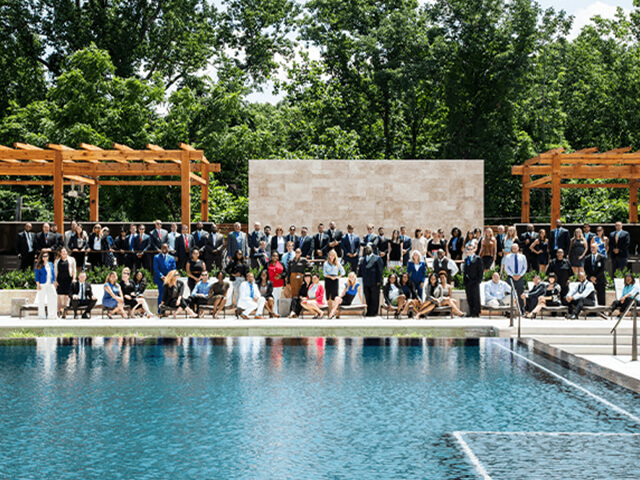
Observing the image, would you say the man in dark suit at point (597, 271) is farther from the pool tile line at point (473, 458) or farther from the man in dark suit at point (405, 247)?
the pool tile line at point (473, 458)

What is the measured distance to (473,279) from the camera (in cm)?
1816

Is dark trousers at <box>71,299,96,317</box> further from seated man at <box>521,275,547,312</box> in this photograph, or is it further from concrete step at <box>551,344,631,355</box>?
concrete step at <box>551,344,631,355</box>

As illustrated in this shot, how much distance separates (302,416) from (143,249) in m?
12.6

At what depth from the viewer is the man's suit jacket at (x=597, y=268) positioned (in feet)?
61.2

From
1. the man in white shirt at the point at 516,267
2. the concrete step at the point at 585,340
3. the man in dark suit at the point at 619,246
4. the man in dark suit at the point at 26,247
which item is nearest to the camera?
the concrete step at the point at 585,340

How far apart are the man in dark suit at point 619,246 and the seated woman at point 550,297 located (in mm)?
2942

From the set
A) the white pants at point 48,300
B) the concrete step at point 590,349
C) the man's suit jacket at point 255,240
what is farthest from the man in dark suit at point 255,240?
the concrete step at point 590,349

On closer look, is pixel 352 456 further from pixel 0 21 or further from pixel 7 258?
pixel 0 21

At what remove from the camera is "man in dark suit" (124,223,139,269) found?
20.3 metres

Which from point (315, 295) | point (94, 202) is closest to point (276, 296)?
point (315, 295)

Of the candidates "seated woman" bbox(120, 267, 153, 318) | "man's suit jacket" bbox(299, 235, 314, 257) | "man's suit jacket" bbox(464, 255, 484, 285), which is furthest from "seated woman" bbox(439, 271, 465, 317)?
"seated woman" bbox(120, 267, 153, 318)

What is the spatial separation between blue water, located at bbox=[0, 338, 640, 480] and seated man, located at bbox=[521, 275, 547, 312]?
5275 millimetres

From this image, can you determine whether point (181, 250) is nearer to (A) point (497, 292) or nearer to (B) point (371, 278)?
(B) point (371, 278)

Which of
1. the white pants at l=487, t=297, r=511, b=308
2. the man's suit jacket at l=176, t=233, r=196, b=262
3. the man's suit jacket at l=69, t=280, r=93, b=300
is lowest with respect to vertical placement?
the white pants at l=487, t=297, r=511, b=308
